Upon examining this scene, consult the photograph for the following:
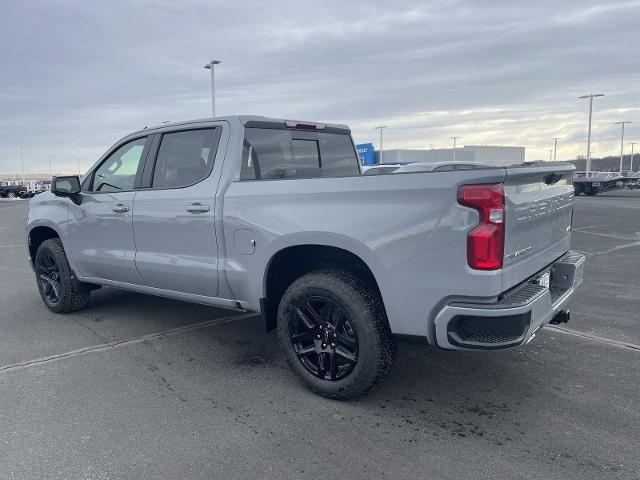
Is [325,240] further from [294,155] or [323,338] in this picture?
[294,155]

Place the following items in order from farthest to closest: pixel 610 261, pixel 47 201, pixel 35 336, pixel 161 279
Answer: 1. pixel 610 261
2. pixel 47 201
3. pixel 35 336
4. pixel 161 279

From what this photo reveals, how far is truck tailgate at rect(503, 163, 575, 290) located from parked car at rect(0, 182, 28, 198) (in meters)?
47.3

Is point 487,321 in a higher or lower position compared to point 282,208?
lower

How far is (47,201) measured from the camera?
587cm

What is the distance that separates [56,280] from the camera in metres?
5.88

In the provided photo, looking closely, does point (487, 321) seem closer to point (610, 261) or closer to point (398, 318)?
point (398, 318)

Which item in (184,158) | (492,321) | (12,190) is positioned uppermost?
(184,158)

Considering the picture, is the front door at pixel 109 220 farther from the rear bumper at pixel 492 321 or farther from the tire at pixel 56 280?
the rear bumper at pixel 492 321

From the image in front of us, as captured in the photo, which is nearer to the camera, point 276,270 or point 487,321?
point 487,321

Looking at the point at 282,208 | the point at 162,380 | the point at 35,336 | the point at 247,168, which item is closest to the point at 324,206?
the point at 282,208

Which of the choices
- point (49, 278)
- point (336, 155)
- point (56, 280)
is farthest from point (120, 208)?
point (336, 155)

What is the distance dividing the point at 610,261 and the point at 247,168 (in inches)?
276

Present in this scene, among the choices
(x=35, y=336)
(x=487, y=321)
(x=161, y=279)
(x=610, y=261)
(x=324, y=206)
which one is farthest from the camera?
(x=610, y=261)

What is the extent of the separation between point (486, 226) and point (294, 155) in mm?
2166
